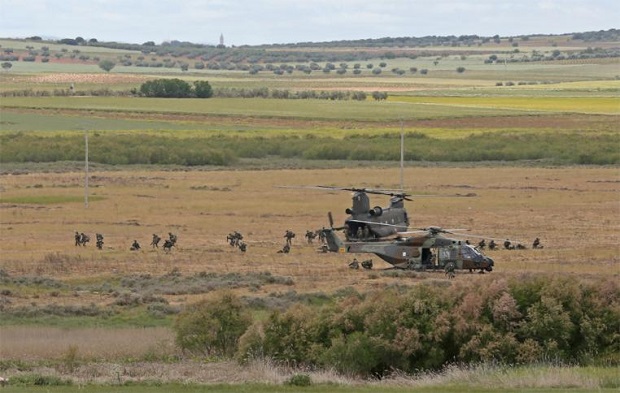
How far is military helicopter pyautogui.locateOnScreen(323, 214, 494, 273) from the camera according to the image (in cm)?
3738

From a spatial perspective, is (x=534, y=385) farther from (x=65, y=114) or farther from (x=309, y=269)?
(x=65, y=114)

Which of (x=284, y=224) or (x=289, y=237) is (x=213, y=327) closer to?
(x=289, y=237)

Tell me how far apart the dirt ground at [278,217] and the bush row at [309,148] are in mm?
6110

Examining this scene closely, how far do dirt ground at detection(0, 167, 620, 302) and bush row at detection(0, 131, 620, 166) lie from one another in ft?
20.0

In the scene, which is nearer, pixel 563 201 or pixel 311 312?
pixel 311 312

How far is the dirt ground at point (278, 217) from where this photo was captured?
40.2 meters

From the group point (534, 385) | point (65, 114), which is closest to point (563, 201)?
point (534, 385)

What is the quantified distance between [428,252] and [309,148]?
169 ft

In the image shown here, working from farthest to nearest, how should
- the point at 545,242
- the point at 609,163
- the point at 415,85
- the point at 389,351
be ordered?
1. the point at 415,85
2. the point at 609,163
3. the point at 545,242
4. the point at 389,351

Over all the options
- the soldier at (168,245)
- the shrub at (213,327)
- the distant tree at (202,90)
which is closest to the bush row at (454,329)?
the shrub at (213,327)

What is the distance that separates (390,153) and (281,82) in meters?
97.3

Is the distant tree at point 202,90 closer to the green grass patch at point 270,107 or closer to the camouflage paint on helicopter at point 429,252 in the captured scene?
the green grass patch at point 270,107

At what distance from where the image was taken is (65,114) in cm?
11556

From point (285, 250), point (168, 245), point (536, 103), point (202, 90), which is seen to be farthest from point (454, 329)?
point (202, 90)
